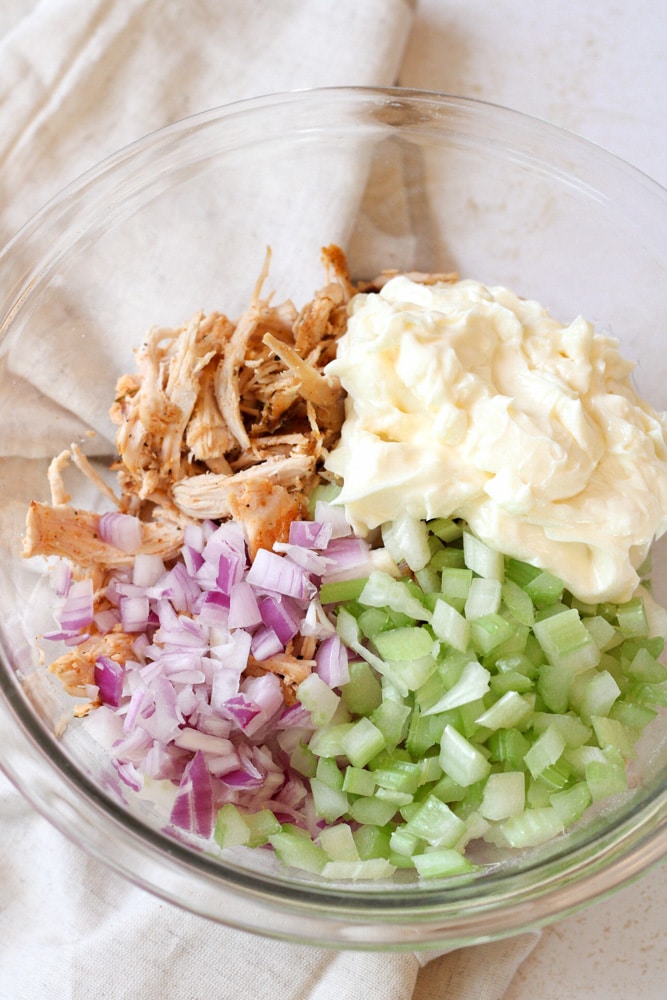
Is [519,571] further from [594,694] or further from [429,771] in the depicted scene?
[429,771]

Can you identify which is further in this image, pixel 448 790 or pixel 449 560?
pixel 449 560

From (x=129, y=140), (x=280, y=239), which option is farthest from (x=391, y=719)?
(x=129, y=140)

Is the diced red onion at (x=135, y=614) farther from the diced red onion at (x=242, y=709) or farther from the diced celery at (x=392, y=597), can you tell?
the diced celery at (x=392, y=597)

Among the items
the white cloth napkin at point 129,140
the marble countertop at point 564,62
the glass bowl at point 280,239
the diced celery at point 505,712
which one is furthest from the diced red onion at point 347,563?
the marble countertop at point 564,62

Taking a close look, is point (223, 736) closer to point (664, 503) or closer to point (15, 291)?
point (664, 503)

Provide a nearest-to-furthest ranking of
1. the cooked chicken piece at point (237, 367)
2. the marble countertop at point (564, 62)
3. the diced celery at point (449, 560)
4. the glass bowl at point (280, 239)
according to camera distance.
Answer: the diced celery at point (449, 560)
the cooked chicken piece at point (237, 367)
the glass bowl at point (280, 239)
the marble countertop at point (564, 62)

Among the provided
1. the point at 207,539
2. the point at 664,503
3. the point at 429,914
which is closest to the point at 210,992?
the point at 429,914
